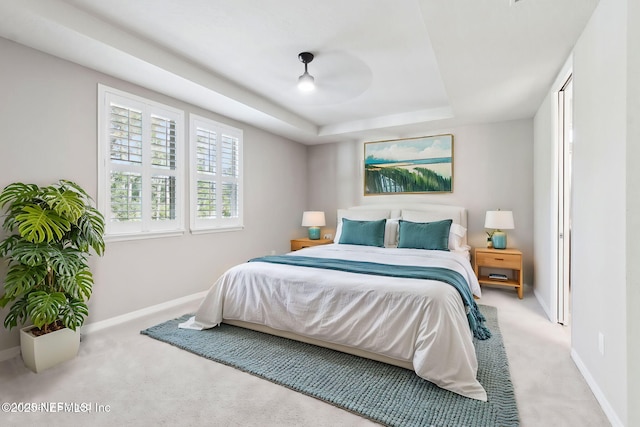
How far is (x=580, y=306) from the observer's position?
7.12 ft

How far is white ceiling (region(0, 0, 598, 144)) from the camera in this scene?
6.93ft

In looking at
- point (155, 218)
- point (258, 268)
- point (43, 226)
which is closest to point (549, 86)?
point (258, 268)

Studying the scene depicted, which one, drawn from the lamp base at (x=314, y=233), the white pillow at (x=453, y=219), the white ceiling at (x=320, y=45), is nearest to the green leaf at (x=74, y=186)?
the white ceiling at (x=320, y=45)

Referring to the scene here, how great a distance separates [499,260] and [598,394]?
2.26 m

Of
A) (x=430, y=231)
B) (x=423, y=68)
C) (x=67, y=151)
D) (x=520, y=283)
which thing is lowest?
(x=520, y=283)

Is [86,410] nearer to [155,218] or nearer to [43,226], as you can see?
[43,226]

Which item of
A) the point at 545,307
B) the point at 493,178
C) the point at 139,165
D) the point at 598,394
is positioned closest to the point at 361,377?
the point at 598,394

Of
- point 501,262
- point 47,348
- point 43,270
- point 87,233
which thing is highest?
point 87,233

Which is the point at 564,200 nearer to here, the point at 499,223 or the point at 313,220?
the point at 499,223

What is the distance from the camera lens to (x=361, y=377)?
82.2 inches

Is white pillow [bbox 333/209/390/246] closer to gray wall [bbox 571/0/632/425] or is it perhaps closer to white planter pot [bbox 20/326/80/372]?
gray wall [bbox 571/0/632/425]

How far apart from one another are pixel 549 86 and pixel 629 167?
2086 millimetres

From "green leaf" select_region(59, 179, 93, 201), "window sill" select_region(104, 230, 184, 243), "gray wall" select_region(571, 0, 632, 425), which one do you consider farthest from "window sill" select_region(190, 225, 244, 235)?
"gray wall" select_region(571, 0, 632, 425)

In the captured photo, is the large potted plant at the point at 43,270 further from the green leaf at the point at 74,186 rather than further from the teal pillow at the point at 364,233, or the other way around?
the teal pillow at the point at 364,233
